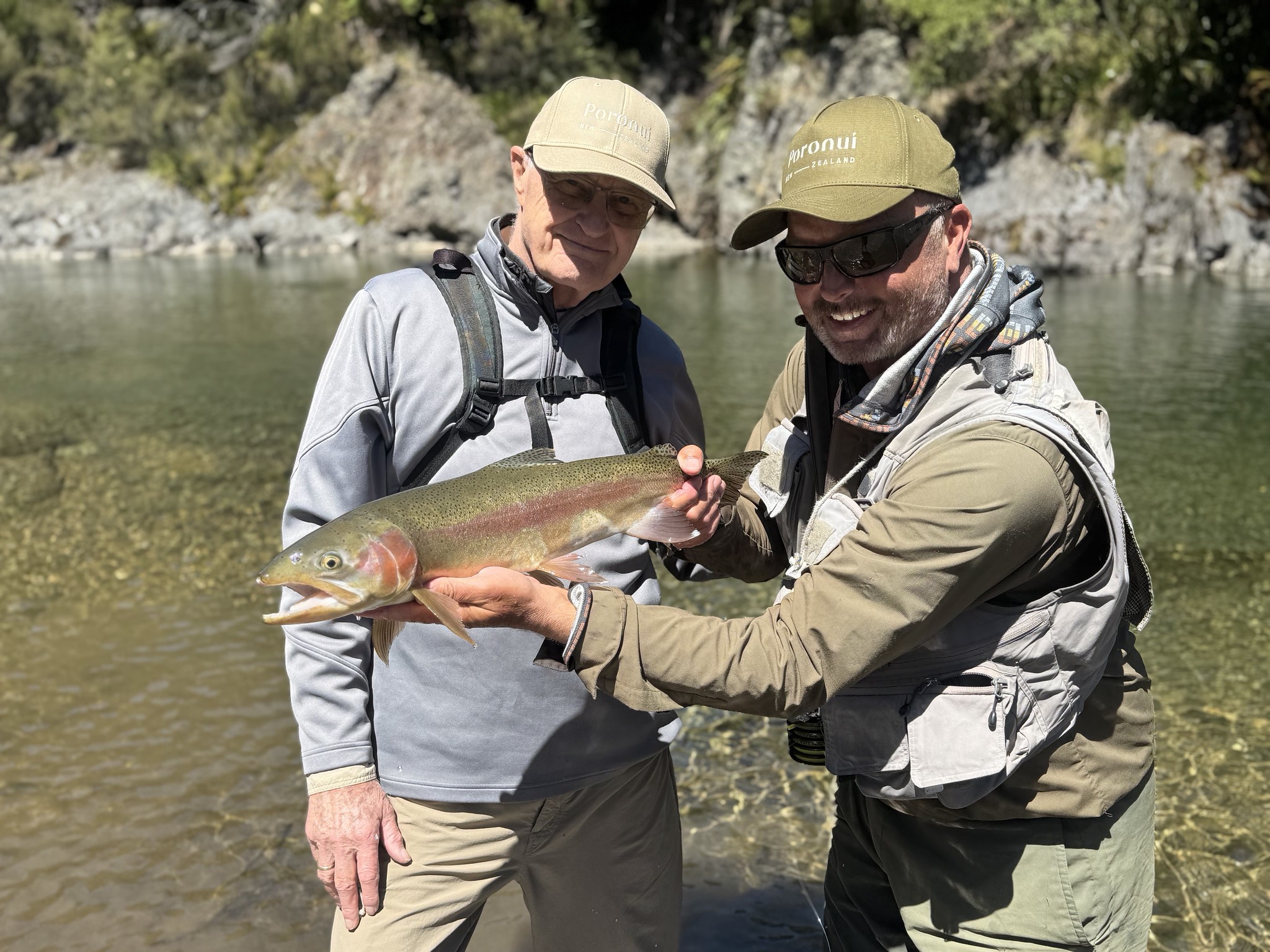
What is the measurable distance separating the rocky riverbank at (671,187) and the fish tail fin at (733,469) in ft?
86.1

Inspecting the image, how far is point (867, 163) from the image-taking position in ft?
8.04

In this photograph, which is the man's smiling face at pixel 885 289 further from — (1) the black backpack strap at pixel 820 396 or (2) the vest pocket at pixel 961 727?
(2) the vest pocket at pixel 961 727

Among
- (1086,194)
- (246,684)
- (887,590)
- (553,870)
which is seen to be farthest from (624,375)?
(1086,194)

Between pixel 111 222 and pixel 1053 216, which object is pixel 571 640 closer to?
pixel 1053 216

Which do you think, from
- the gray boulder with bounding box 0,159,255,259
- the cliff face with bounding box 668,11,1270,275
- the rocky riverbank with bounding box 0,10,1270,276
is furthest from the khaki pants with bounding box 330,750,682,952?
the gray boulder with bounding box 0,159,255,259

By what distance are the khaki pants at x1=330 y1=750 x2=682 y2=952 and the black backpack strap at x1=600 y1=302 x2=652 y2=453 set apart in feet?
3.14

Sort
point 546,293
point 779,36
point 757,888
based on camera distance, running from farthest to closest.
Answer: point 779,36
point 757,888
point 546,293

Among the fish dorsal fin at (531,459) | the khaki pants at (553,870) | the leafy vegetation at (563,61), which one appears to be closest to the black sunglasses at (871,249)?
the fish dorsal fin at (531,459)

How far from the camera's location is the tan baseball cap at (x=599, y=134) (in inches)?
106

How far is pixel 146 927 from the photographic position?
4.25 metres

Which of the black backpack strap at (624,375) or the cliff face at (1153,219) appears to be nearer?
the black backpack strap at (624,375)

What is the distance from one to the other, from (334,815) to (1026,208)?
29.4 meters

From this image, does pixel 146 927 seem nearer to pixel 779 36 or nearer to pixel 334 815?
pixel 334 815

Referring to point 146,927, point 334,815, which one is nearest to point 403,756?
point 334,815
